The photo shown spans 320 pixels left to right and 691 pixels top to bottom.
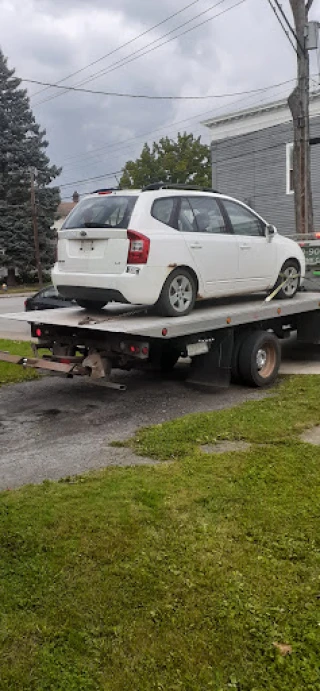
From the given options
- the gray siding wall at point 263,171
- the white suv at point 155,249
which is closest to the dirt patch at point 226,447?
the white suv at point 155,249

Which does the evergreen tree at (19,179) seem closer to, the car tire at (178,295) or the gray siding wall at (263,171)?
the gray siding wall at (263,171)

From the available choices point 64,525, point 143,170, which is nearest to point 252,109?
point 64,525

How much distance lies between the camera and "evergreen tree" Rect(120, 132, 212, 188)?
55.4 m

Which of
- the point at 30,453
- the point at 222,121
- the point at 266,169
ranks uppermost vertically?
the point at 222,121

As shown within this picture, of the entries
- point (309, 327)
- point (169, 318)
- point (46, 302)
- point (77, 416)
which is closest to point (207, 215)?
point (169, 318)

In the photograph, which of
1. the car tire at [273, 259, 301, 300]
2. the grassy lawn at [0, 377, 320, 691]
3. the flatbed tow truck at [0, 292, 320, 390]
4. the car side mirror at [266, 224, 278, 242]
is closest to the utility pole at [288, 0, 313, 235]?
the car tire at [273, 259, 301, 300]

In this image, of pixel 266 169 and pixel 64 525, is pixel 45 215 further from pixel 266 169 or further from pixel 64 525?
pixel 64 525

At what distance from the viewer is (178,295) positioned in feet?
22.8

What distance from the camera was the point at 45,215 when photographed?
133ft

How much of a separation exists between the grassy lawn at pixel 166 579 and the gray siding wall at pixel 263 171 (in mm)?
18298

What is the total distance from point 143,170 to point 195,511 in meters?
56.0

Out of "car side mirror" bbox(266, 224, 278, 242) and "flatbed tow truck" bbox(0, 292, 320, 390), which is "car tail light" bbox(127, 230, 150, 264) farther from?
"car side mirror" bbox(266, 224, 278, 242)

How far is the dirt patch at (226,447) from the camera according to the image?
5.37 metres

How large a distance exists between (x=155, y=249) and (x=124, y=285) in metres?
0.49
